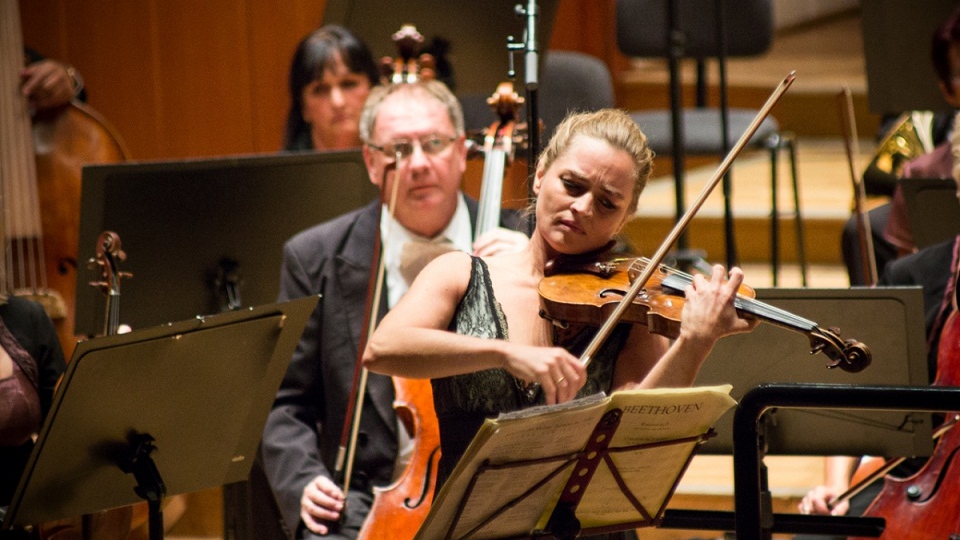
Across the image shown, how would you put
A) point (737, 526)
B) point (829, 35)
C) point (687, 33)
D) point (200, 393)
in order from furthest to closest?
1. point (829, 35)
2. point (687, 33)
3. point (200, 393)
4. point (737, 526)

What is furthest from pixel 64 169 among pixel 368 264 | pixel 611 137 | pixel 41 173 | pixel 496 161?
pixel 611 137

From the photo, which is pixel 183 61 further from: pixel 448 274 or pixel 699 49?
pixel 448 274

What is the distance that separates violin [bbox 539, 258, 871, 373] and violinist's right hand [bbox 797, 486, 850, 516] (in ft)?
2.63

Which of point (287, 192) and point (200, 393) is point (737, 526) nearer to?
point (200, 393)

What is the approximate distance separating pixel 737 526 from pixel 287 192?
1.53 meters

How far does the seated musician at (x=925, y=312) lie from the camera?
2.61 m

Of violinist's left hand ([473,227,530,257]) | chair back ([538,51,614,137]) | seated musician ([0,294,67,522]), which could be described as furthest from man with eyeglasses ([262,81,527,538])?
chair back ([538,51,614,137])

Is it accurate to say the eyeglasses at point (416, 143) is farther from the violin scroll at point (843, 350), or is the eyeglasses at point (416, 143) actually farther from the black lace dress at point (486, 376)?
the violin scroll at point (843, 350)

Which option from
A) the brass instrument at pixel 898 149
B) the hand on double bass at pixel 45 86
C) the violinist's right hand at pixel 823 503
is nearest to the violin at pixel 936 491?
the violinist's right hand at pixel 823 503

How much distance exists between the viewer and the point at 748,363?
8.01ft

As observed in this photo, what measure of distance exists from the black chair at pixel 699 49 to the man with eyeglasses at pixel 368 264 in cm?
143

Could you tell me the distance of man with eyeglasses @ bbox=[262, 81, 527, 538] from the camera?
105 inches

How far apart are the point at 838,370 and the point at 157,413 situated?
135 cm

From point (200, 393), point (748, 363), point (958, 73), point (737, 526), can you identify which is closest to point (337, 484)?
point (200, 393)
